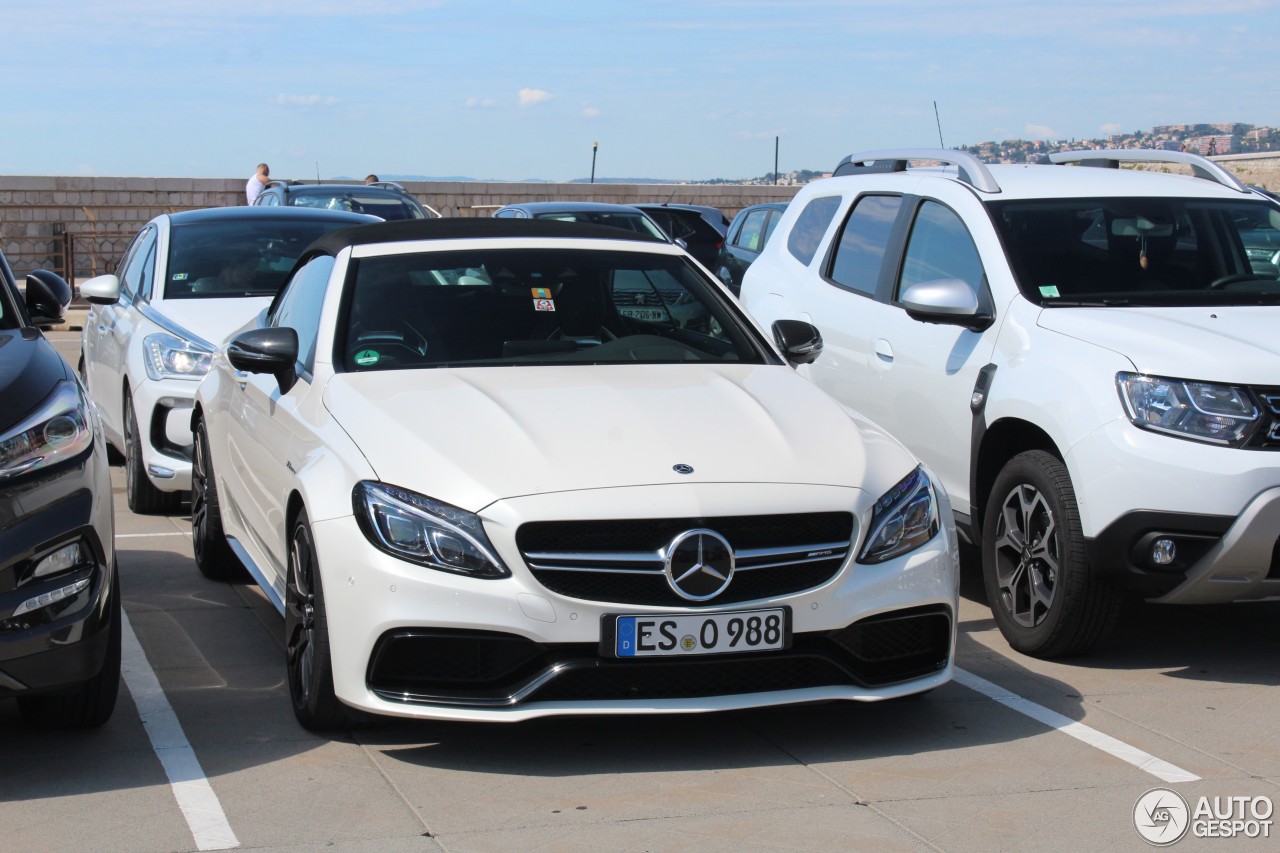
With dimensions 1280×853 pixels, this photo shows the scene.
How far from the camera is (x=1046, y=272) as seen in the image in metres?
6.48

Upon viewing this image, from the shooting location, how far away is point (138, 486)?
877 centimetres

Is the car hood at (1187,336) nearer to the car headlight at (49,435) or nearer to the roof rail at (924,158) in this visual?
the roof rail at (924,158)

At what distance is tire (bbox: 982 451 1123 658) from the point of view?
573 cm

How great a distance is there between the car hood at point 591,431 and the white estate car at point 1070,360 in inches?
37.1

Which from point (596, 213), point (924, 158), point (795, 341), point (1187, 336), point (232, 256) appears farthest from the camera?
point (596, 213)

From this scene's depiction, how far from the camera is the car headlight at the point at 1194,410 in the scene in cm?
543

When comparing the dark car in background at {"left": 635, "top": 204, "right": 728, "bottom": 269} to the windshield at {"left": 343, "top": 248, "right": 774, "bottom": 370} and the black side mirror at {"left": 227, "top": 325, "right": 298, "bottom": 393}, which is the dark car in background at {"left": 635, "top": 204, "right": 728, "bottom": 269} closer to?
the windshield at {"left": 343, "top": 248, "right": 774, "bottom": 370}

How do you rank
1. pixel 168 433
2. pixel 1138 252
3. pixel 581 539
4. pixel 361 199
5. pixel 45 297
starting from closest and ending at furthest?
pixel 581 539
pixel 45 297
pixel 1138 252
pixel 168 433
pixel 361 199

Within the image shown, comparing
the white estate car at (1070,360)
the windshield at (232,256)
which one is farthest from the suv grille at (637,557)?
the windshield at (232,256)

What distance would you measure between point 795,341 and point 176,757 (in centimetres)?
266

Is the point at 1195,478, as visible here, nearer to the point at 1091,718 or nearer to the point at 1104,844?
the point at 1091,718

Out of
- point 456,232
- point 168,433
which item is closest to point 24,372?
point 456,232

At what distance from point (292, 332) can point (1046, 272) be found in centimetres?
291

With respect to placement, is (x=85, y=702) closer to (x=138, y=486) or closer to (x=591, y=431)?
(x=591, y=431)
